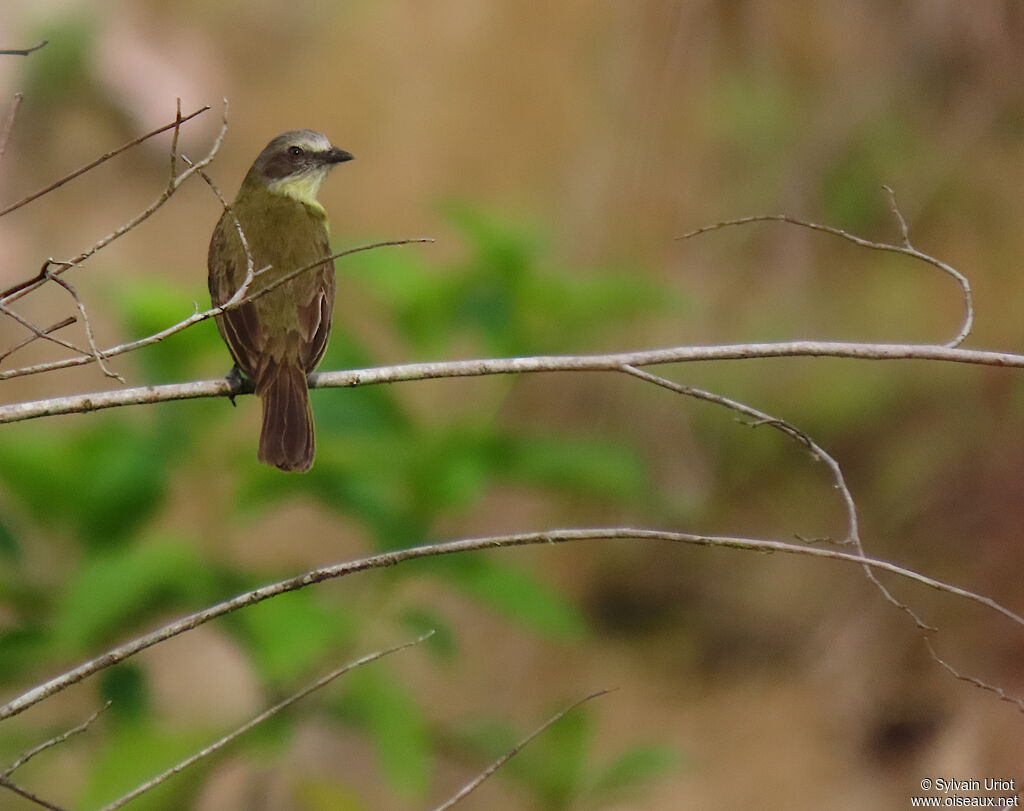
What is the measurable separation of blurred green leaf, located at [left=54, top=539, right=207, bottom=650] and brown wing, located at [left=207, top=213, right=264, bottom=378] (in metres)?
0.51

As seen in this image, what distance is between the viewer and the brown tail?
10.4 feet

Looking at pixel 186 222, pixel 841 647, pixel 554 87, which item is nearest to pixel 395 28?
pixel 554 87

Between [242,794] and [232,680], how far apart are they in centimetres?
45

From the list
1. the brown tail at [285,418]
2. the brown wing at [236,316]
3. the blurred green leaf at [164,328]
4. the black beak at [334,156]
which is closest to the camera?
the brown tail at [285,418]

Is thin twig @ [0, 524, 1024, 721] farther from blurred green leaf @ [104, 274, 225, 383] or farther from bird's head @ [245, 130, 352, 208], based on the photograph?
bird's head @ [245, 130, 352, 208]

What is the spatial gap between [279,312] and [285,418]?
1.10 feet

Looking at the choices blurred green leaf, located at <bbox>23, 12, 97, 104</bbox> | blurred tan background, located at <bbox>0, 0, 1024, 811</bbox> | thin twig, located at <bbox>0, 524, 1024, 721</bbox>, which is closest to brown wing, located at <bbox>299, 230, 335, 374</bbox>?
blurred tan background, located at <bbox>0, 0, 1024, 811</bbox>

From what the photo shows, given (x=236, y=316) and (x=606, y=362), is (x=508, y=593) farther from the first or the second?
(x=606, y=362)

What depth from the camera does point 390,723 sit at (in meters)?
3.40

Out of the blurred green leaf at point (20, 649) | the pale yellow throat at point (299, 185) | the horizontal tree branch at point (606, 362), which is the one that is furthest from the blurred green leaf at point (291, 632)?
the pale yellow throat at point (299, 185)

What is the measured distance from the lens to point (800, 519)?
6.15 m

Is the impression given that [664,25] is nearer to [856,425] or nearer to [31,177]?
[856,425]

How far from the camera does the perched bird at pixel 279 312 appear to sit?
325 centimetres

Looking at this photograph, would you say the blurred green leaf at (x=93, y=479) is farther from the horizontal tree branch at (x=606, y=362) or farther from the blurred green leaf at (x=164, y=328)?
the horizontal tree branch at (x=606, y=362)
